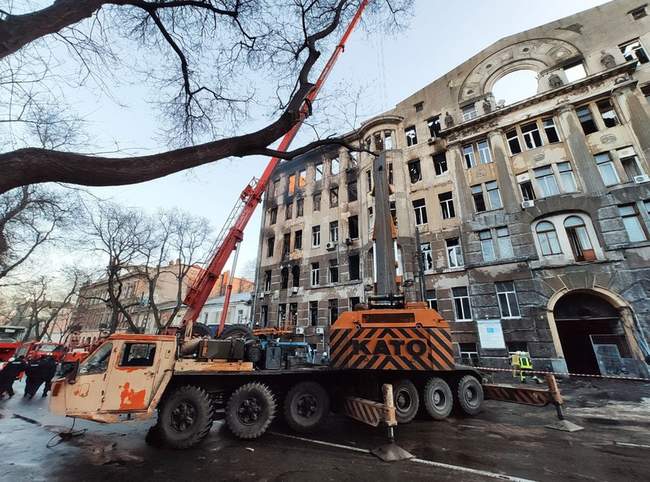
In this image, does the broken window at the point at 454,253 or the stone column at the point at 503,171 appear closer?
the stone column at the point at 503,171

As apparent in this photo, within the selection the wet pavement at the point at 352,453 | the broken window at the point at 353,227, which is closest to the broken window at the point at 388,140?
the broken window at the point at 353,227

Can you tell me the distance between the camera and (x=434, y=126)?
22250mm

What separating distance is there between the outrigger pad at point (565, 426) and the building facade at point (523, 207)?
8760 mm

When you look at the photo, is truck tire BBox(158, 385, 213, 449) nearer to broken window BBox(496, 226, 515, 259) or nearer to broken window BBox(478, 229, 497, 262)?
broken window BBox(478, 229, 497, 262)

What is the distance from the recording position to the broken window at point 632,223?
1373 cm

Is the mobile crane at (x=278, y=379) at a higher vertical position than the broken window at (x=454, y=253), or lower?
lower

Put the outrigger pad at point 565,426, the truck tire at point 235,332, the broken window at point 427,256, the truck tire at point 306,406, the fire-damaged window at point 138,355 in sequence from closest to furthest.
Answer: the fire-damaged window at point 138,355 → the outrigger pad at point 565,426 → the truck tire at point 306,406 → the truck tire at point 235,332 → the broken window at point 427,256

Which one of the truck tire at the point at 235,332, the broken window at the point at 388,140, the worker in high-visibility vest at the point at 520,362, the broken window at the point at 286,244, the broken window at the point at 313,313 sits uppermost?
the broken window at the point at 388,140

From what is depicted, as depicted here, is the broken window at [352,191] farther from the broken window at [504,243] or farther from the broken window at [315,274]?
the broken window at [504,243]

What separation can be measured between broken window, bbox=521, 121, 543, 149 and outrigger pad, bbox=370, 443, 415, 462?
1995 centimetres

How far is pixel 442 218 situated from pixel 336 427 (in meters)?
15.7

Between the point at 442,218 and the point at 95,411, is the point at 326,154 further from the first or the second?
the point at 95,411

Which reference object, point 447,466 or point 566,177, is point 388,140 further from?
point 447,466

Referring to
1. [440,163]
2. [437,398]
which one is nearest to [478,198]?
[440,163]
